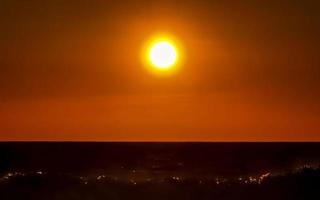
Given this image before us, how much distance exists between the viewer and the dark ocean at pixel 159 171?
9.76 feet

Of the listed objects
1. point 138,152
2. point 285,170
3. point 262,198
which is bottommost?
point 262,198

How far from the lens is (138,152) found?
3041mm

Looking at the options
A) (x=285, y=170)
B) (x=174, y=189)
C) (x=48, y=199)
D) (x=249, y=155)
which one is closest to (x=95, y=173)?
(x=48, y=199)

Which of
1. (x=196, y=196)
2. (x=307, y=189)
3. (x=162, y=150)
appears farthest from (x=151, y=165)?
(x=307, y=189)

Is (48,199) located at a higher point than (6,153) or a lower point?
lower

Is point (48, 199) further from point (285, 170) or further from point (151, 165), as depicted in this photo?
point (285, 170)

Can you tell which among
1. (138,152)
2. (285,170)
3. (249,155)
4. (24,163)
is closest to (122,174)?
(138,152)

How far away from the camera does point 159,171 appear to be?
2947 mm

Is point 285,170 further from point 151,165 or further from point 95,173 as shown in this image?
point 95,173

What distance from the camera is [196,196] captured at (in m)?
3.00

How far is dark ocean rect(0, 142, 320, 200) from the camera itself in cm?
297

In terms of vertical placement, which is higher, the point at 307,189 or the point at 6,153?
the point at 6,153

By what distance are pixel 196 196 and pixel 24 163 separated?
50.0 inches

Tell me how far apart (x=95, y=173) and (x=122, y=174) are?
0.65ft
